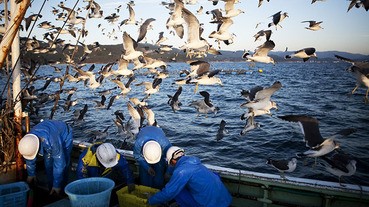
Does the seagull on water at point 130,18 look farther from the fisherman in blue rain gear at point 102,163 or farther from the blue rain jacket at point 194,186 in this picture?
the blue rain jacket at point 194,186

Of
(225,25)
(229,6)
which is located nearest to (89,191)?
(225,25)

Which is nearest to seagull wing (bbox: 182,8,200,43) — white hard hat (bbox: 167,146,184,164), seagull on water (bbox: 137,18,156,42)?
seagull on water (bbox: 137,18,156,42)

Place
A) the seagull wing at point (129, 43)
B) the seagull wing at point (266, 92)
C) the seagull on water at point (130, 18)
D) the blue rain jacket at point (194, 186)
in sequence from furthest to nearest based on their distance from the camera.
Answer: the seagull on water at point (130, 18) → the seagull wing at point (129, 43) → the seagull wing at point (266, 92) → the blue rain jacket at point (194, 186)

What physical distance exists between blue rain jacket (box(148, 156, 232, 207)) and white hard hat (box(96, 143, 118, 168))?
108cm

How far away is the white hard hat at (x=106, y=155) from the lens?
4.72 meters

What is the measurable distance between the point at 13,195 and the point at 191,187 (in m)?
2.66

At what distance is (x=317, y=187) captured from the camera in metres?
4.48

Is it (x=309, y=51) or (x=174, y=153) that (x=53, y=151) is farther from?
(x=309, y=51)

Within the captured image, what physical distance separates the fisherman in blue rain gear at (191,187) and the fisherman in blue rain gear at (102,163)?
83 cm

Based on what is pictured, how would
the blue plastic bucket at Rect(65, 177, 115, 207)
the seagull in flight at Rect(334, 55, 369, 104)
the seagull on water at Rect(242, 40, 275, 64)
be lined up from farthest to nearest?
the seagull on water at Rect(242, 40, 275, 64), the seagull in flight at Rect(334, 55, 369, 104), the blue plastic bucket at Rect(65, 177, 115, 207)

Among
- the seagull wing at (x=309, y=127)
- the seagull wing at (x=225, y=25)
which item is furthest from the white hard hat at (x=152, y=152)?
the seagull wing at (x=225, y=25)

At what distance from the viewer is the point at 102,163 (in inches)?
187

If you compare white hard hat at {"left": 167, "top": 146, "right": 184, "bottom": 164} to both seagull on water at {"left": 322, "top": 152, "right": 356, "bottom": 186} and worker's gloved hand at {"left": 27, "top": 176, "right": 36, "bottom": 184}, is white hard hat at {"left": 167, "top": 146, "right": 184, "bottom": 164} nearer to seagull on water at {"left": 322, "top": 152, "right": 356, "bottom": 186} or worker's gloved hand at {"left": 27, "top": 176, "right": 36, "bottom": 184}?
worker's gloved hand at {"left": 27, "top": 176, "right": 36, "bottom": 184}

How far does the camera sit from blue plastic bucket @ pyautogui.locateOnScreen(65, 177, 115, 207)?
374 cm
